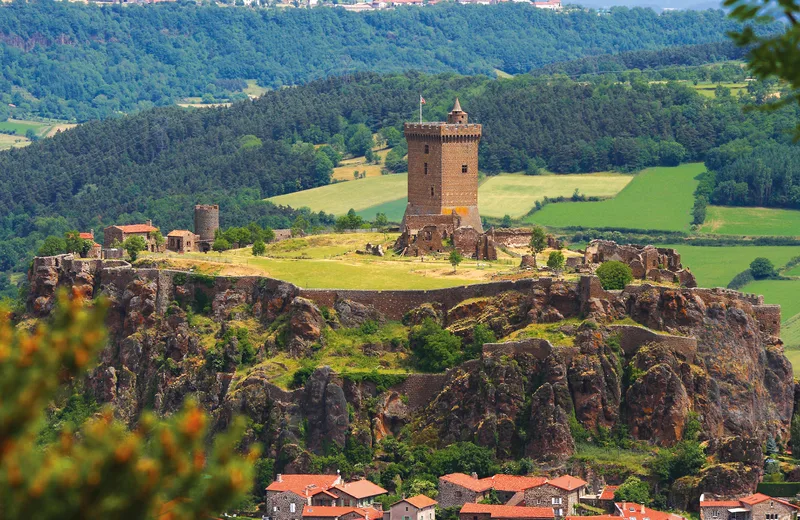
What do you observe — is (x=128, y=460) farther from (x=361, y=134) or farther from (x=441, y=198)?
(x=361, y=134)

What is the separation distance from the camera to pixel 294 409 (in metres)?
62.8

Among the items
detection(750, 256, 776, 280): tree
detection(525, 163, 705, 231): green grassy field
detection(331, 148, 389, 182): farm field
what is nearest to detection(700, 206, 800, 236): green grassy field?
detection(525, 163, 705, 231): green grassy field

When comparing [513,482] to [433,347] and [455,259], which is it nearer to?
[433,347]

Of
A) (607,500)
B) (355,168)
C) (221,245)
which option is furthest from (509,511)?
(355,168)

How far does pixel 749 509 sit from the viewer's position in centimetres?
5691

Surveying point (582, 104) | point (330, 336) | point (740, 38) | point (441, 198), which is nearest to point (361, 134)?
point (582, 104)

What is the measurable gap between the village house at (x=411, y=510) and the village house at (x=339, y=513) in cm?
54

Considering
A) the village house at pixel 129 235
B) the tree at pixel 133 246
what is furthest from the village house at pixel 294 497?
the village house at pixel 129 235

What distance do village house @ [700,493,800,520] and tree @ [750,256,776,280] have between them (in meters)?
56.3

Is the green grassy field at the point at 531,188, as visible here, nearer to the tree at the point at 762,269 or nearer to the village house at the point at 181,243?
the tree at the point at 762,269

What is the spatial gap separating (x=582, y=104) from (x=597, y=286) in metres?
114

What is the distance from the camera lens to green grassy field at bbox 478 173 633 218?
139625 millimetres

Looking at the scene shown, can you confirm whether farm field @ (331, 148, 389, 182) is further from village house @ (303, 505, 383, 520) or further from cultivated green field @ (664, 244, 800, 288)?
village house @ (303, 505, 383, 520)

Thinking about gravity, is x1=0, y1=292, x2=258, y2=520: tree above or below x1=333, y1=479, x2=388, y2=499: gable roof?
above
